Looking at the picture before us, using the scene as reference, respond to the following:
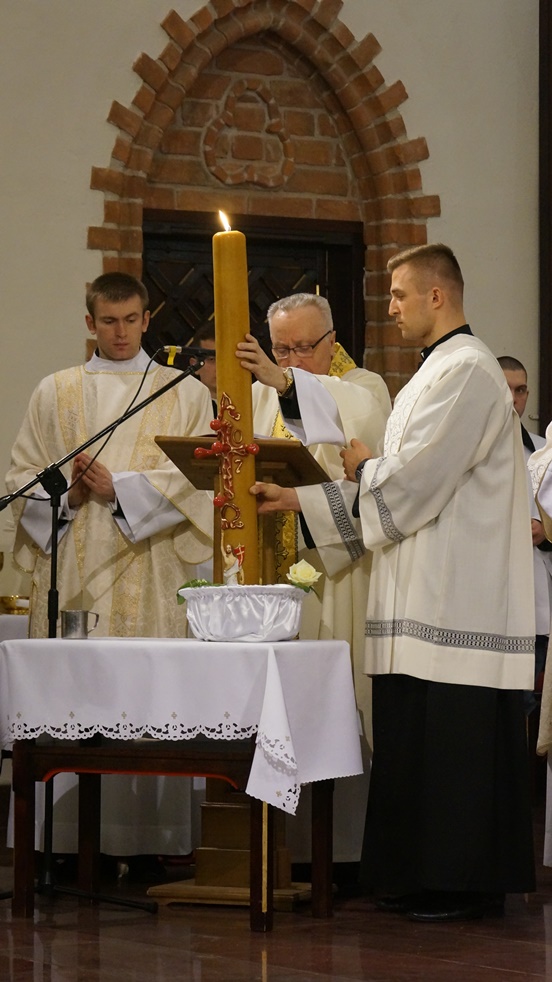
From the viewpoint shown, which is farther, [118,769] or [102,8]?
[102,8]

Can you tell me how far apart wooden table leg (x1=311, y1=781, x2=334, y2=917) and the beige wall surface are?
11.7 ft

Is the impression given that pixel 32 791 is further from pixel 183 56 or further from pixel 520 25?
pixel 520 25

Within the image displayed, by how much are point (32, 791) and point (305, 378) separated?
1535 millimetres

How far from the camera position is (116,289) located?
549 cm

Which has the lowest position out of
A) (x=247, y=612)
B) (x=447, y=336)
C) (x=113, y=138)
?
(x=247, y=612)

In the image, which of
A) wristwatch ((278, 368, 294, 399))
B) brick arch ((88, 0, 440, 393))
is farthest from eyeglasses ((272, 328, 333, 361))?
brick arch ((88, 0, 440, 393))

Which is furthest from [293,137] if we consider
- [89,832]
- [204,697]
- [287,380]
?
[204,697]

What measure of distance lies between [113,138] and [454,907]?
4697 mm

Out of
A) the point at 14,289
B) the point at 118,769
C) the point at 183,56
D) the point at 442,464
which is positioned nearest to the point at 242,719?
the point at 118,769

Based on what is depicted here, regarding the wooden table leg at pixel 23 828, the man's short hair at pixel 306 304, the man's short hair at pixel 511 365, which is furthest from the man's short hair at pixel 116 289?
the man's short hair at pixel 511 365

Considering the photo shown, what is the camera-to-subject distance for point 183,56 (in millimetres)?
7883

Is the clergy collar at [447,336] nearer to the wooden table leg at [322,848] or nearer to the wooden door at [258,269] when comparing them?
the wooden table leg at [322,848]

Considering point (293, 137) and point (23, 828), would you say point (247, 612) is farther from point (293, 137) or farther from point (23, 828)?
point (293, 137)

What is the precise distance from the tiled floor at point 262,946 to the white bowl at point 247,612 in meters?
0.82
